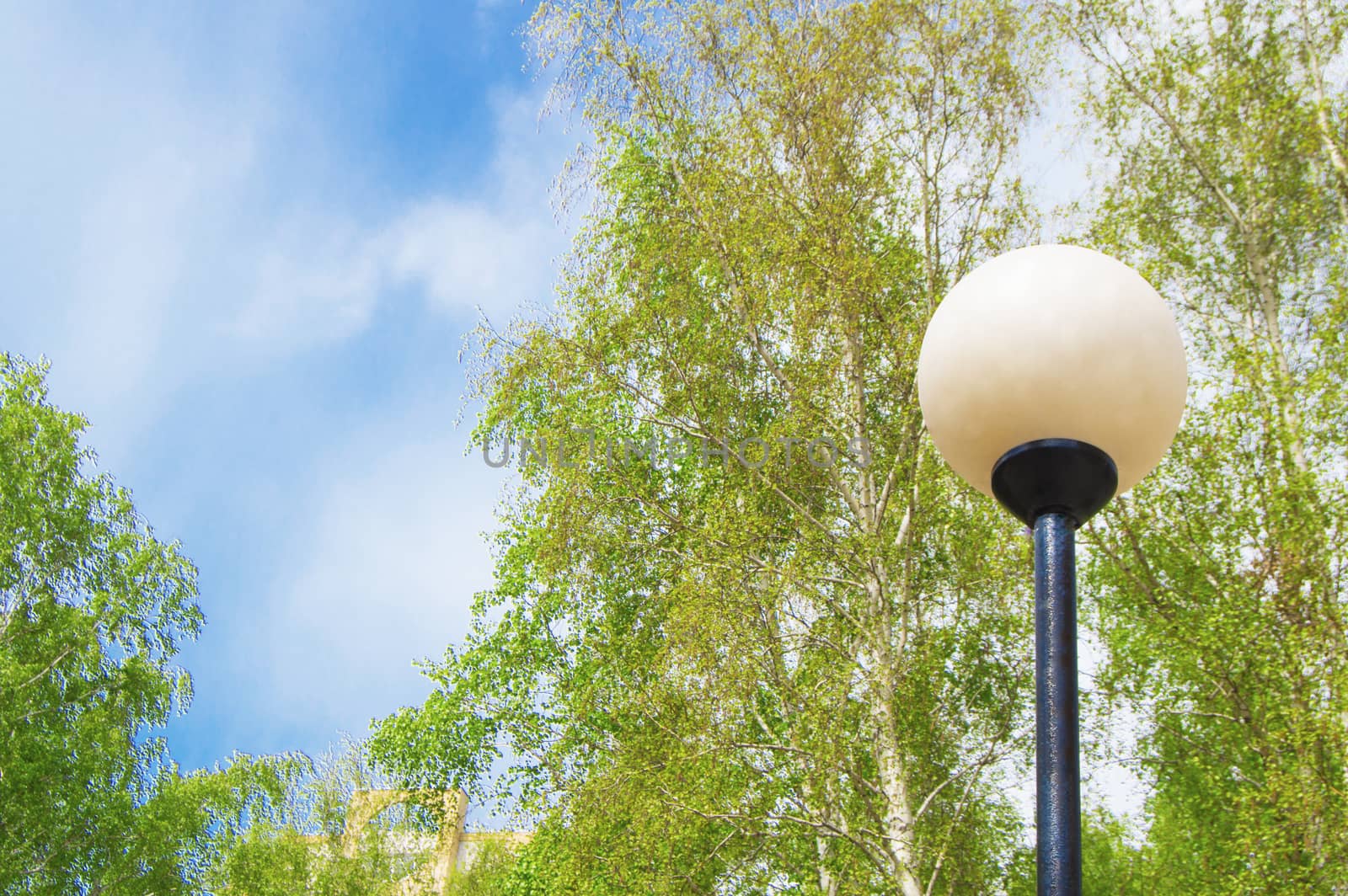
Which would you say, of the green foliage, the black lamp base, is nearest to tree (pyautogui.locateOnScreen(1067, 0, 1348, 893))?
the black lamp base

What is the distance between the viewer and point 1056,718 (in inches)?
98.1

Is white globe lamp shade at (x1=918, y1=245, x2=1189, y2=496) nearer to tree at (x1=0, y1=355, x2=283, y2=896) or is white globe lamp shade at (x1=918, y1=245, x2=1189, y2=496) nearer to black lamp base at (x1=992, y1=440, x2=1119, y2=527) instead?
black lamp base at (x1=992, y1=440, x2=1119, y2=527)

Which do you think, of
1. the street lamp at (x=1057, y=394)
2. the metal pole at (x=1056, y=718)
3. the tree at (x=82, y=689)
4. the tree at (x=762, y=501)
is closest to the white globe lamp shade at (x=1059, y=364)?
the street lamp at (x=1057, y=394)

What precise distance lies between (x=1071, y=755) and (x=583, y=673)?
35.5 feet

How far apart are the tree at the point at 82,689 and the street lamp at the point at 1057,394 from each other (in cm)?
1292

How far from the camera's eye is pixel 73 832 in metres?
12.9

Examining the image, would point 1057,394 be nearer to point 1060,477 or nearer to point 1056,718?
point 1060,477

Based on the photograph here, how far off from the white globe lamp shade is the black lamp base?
0.02 m

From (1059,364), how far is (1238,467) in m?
7.58

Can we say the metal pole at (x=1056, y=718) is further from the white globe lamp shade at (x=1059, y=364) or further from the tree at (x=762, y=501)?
the tree at (x=762, y=501)

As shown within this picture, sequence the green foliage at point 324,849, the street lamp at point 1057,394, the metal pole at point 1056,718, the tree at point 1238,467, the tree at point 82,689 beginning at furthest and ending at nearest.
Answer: the green foliage at point 324,849 → the tree at point 82,689 → the tree at point 1238,467 → the street lamp at point 1057,394 → the metal pole at point 1056,718

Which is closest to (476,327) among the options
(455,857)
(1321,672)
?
(1321,672)

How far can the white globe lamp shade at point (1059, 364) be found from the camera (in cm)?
266

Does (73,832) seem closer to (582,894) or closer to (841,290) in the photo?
(582,894)
